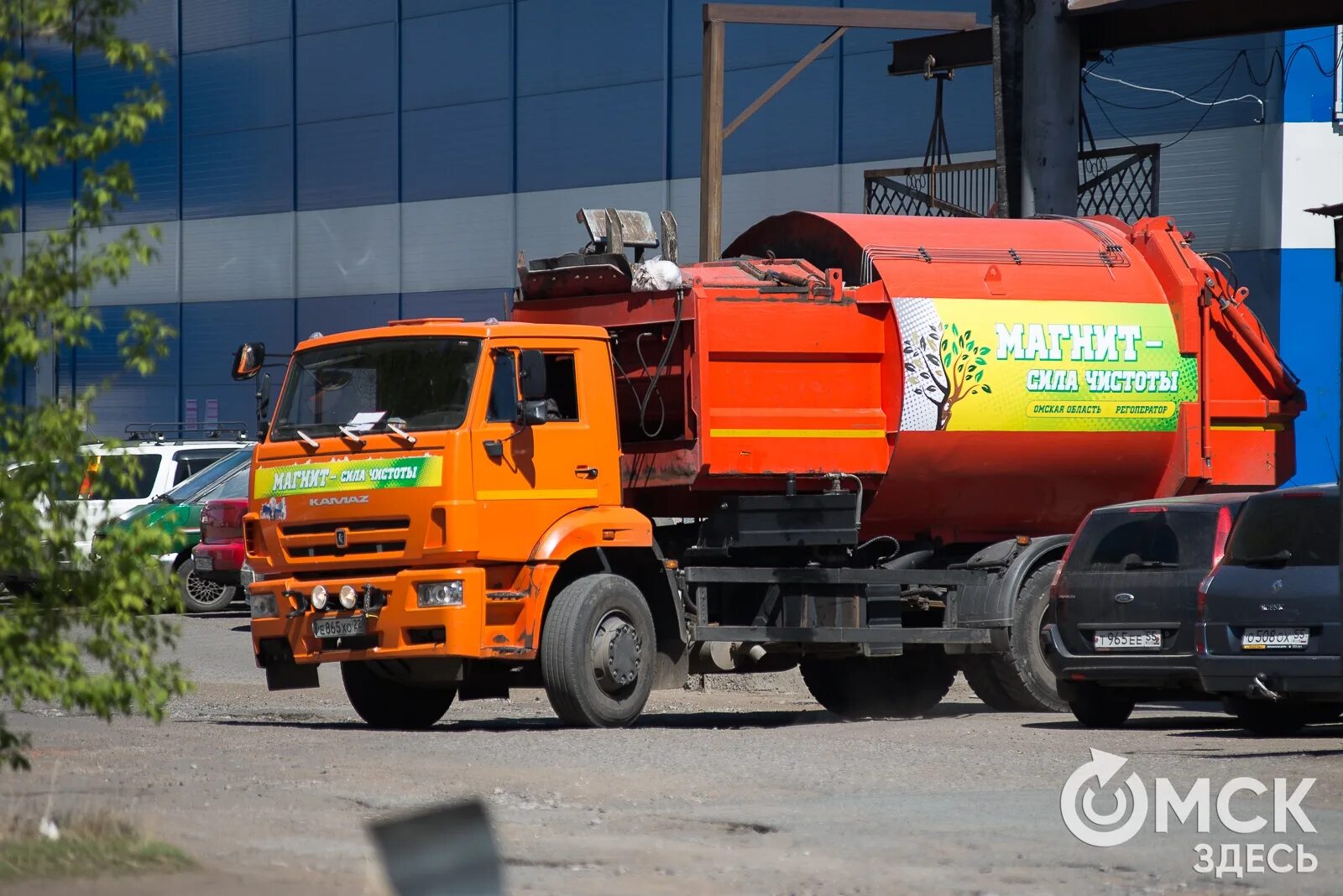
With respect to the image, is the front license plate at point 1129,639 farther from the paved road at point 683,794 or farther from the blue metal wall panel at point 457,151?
the blue metal wall panel at point 457,151

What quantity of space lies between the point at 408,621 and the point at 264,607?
1290mm

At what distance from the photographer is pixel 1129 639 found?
1489 centimetres

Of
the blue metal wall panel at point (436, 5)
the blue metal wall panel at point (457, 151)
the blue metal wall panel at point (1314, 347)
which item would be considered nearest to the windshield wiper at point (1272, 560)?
the blue metal wall panel at point (1314, 347)

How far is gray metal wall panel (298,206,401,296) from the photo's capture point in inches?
1484

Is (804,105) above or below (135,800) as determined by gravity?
above

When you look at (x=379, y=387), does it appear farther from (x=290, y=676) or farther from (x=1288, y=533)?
(x=1288, y=533)

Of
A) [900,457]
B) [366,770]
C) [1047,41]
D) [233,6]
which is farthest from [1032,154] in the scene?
[233,6]

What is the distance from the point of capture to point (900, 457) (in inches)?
623

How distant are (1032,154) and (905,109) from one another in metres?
8.42

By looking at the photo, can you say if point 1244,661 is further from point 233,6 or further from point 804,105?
point 233,6

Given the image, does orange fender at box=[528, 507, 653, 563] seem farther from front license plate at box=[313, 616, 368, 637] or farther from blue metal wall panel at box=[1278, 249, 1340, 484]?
blue metal wall panel at box=[1278, 249, 1340, 484]

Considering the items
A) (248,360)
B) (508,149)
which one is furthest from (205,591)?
(248,360)

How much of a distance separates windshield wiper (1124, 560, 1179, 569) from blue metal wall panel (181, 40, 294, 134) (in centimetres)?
2681

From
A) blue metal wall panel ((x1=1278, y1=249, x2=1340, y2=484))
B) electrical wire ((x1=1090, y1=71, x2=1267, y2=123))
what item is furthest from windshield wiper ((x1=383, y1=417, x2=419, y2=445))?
electrical wire ((x1=1090, y1=71, x2=1267, y2=123))
